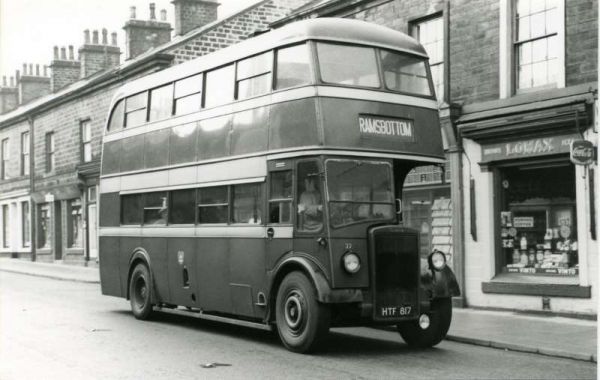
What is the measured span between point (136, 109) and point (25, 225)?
84.4 ft

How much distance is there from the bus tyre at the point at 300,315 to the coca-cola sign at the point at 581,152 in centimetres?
467

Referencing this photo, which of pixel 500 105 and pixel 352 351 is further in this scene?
pixel 500 105

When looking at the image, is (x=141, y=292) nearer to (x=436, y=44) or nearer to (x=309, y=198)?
(x=309, y=198)

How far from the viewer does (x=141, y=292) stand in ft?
45.6

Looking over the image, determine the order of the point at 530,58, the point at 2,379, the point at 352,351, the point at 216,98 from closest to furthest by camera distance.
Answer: the point at 2,379 → the point at 352,351 → the point at 216,98 → the point at 530,58

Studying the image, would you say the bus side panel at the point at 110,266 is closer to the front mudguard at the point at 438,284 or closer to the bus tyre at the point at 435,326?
the bus tyre at the point at 435,326

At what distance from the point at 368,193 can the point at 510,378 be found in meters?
2.98

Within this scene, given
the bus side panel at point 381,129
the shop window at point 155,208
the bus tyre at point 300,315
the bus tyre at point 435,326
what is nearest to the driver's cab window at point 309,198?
the bus side panel at point 381,129

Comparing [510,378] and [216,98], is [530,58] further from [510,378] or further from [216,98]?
[510,378]

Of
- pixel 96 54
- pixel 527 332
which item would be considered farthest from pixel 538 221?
pixel 96 54

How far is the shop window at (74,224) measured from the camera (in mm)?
30775

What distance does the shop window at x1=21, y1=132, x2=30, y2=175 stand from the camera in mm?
36156

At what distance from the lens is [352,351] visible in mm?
9805

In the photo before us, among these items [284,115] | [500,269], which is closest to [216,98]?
[284,115]
